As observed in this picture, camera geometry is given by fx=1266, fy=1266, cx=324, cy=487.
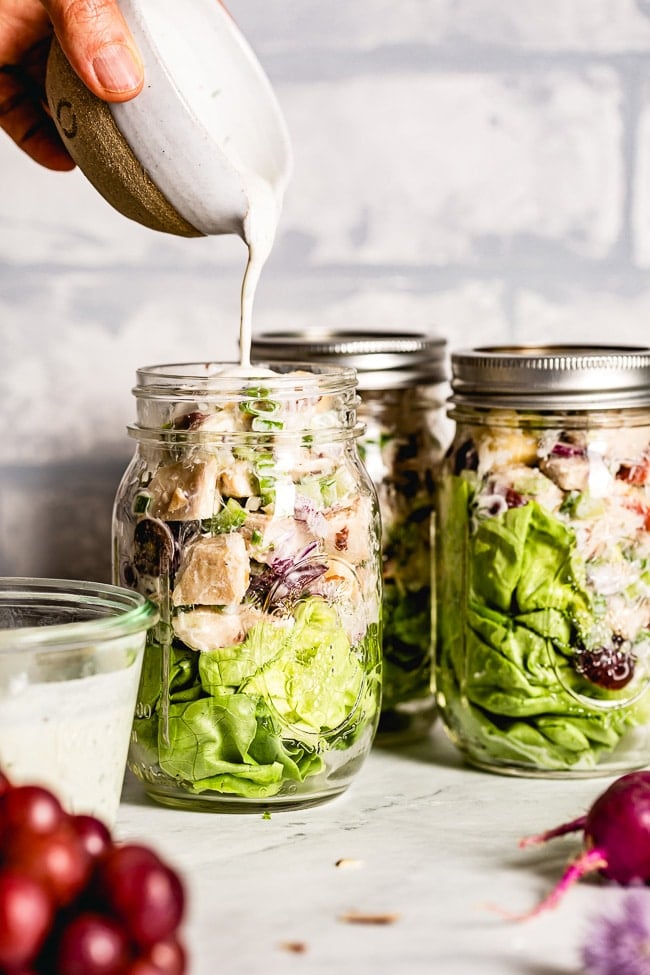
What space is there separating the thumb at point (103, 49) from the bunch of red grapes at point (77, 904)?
54 centimetres

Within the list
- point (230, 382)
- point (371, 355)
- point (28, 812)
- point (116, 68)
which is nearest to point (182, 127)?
point (116, 68)

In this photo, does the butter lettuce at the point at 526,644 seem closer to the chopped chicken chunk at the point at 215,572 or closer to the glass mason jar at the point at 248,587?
the glass mason jar at the point at 248,587

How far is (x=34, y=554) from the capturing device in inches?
58.9

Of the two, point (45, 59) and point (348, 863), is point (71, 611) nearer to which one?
point (348, 863)

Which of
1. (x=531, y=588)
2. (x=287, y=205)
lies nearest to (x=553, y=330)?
(x=287, y=205)

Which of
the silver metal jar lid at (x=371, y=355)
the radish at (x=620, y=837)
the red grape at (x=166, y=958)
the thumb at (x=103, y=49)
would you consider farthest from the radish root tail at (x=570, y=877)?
the thumb at (x=103, y=49)

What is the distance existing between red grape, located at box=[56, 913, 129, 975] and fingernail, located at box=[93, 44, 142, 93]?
1.98ft

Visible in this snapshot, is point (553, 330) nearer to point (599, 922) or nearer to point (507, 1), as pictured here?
point (507, 1)

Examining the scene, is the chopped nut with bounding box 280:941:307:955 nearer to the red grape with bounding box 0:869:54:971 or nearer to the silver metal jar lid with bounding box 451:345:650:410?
the red grape with bounding box 0:869:54:971

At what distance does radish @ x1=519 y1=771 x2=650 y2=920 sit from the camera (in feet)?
2.82

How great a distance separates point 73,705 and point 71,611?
159mm

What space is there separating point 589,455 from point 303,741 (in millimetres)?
346

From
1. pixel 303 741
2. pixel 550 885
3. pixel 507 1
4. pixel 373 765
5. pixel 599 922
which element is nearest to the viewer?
pixel 599 922

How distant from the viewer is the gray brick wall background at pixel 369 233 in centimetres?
144
